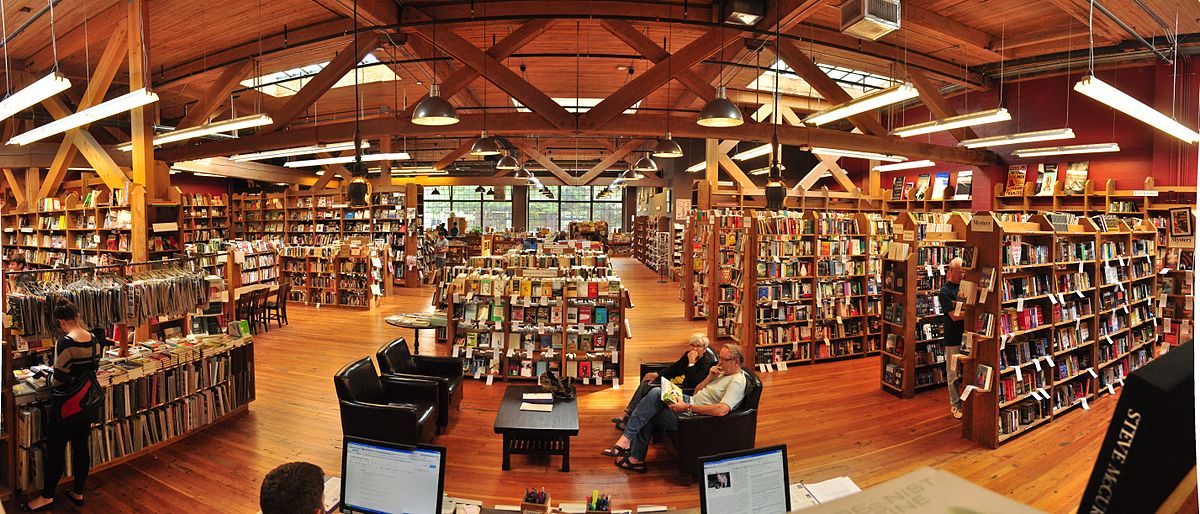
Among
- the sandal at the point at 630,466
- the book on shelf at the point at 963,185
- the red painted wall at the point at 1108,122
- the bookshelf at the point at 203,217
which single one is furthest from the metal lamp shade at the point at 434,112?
the bookshelf at the point at 203,217

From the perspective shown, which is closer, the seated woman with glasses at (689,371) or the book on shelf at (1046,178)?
the seated woman with glasses at (689,371)

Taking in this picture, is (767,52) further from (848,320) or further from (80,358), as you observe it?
(80,358)

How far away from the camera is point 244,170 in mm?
16000

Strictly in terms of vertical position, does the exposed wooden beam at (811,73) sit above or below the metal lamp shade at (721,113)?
above

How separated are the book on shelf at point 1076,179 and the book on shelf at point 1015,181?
2.47 ft

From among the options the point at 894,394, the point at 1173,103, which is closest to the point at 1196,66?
the point at 1173,103

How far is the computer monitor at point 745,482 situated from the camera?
2357mm

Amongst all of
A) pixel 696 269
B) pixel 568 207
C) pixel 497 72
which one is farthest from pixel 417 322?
pixel 568 207

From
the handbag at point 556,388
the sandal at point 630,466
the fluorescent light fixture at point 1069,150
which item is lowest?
the sandal at point 630,466

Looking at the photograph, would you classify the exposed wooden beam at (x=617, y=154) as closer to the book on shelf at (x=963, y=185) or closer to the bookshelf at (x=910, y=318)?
the book on shelf at (x=963, y=185)

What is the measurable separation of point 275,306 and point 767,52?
9.57 meters

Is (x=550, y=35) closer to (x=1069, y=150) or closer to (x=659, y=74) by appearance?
(x=659, y=74)

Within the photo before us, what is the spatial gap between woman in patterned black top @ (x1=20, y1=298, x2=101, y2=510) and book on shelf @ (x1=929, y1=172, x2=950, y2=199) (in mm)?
14595

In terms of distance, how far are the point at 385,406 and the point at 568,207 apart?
976 inches
